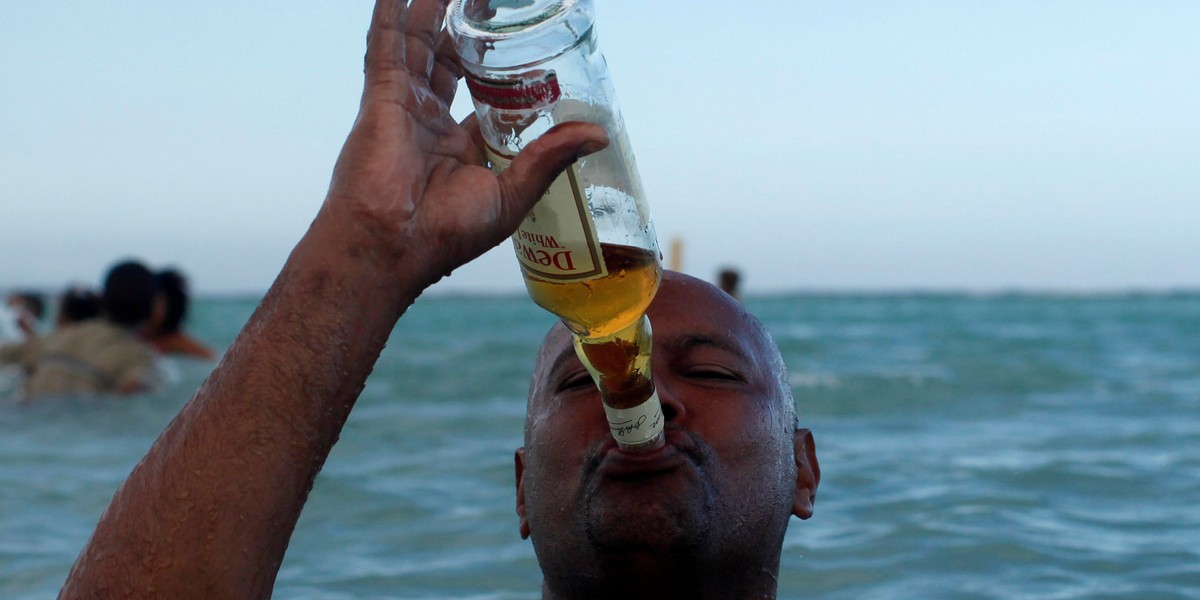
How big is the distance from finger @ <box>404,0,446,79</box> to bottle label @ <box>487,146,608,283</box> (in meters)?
0.15

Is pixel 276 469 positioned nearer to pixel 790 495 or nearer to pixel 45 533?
pixel 790 495

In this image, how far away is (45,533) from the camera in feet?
16.7

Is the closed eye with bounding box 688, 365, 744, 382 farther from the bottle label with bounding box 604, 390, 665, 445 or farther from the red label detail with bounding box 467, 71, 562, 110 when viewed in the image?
the red label detail with bounding box 467, 71, 562, 110

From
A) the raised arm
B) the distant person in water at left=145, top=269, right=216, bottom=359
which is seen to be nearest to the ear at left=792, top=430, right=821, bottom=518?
the raised arm

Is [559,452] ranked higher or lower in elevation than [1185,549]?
higher

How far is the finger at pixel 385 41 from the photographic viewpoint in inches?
63.8

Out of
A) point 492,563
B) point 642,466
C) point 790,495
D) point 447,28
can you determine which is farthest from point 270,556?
point 492,563

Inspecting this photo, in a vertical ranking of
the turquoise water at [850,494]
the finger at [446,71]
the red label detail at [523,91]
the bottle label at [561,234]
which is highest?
the finger at [446,71]

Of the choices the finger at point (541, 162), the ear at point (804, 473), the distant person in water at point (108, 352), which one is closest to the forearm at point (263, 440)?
the finger at point (541, 162)

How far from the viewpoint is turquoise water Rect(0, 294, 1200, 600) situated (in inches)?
169

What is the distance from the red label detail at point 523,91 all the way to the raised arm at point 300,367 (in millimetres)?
141

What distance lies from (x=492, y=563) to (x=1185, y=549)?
2.44m

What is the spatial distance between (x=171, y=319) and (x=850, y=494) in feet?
22.1

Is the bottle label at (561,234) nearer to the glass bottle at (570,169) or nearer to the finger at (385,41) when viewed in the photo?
the glass bottle at (570,169)
